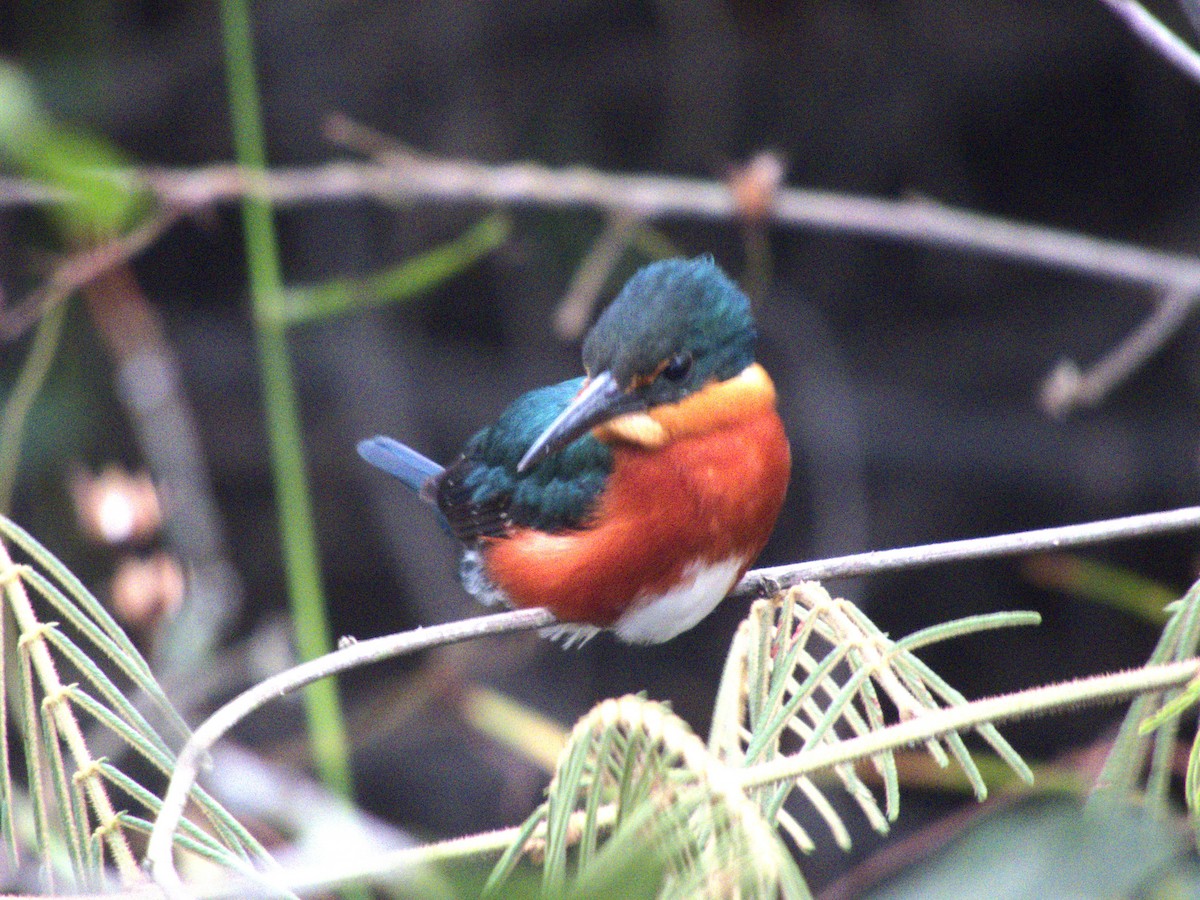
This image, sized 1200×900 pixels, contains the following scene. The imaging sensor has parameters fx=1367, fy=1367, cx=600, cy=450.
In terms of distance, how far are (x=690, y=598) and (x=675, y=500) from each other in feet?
0.45

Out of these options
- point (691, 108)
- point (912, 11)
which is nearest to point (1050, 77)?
point (912, 11)

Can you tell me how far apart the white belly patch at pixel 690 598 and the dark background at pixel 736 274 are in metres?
1.85

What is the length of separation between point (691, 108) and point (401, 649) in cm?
306

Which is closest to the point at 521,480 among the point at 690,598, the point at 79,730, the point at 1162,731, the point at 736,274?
the point at 690,598

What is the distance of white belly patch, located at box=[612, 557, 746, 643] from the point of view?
1888 millimetres

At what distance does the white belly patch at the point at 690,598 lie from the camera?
6.19 ft

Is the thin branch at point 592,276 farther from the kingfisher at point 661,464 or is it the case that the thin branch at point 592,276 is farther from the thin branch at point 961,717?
the thin branch at point 961,717

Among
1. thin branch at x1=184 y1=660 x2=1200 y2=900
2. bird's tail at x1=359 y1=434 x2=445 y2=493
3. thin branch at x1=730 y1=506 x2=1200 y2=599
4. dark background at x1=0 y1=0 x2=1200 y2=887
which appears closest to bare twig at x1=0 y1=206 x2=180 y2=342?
bird's tail at x1=359 y1=434 x2=445 y2=493

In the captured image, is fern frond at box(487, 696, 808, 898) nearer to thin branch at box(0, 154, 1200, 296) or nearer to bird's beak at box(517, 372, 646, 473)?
bird's beak at box(517, 372, 646, 473)

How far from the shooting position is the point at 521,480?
2.27 meters

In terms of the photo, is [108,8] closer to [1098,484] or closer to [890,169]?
[890,169]

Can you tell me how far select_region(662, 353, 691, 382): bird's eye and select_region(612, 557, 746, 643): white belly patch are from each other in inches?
10.2

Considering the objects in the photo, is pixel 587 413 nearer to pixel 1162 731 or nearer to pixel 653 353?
pixel 653 353

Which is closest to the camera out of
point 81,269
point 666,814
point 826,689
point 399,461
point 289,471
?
point 666,814
